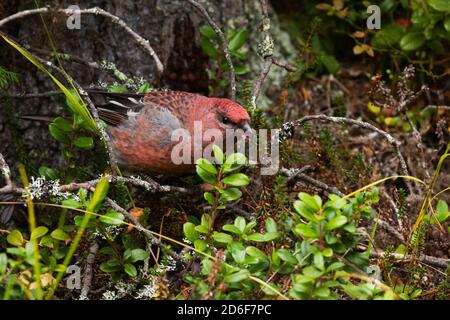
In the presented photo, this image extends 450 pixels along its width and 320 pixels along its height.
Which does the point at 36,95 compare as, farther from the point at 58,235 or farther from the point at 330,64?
the point at 330,64

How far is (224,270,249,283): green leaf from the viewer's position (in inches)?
107

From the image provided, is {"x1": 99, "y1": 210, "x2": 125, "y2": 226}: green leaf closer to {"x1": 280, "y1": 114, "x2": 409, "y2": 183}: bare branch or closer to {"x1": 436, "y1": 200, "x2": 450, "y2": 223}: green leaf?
{"x1": 280, "y1": 114, "x2": 409, "y2": 183}: bare branch

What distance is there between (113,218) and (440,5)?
291 centimetres

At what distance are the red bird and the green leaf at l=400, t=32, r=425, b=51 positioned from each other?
1779 millimetres

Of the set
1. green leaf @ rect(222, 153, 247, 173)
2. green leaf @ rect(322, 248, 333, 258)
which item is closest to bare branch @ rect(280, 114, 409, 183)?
green leaf @ rect(222, 153, 247, 173)

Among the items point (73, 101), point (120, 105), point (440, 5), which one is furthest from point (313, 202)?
point (440, 5)

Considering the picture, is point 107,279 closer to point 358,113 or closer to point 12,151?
point 12,151

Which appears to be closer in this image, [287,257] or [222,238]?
[287,257]

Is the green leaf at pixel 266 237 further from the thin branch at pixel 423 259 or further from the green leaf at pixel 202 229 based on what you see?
the thin branch at pixel 423 259

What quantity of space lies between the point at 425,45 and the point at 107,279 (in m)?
3.14

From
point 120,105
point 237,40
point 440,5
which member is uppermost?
point 440,5

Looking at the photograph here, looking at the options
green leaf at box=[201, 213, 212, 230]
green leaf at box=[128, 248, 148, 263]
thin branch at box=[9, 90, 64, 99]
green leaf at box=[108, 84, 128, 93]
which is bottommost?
green leaf at box=[128, 248, 148, 263]

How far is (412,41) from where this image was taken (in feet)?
16.6

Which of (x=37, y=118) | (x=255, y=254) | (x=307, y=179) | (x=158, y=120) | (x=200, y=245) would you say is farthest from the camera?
(x=37, y=118)
